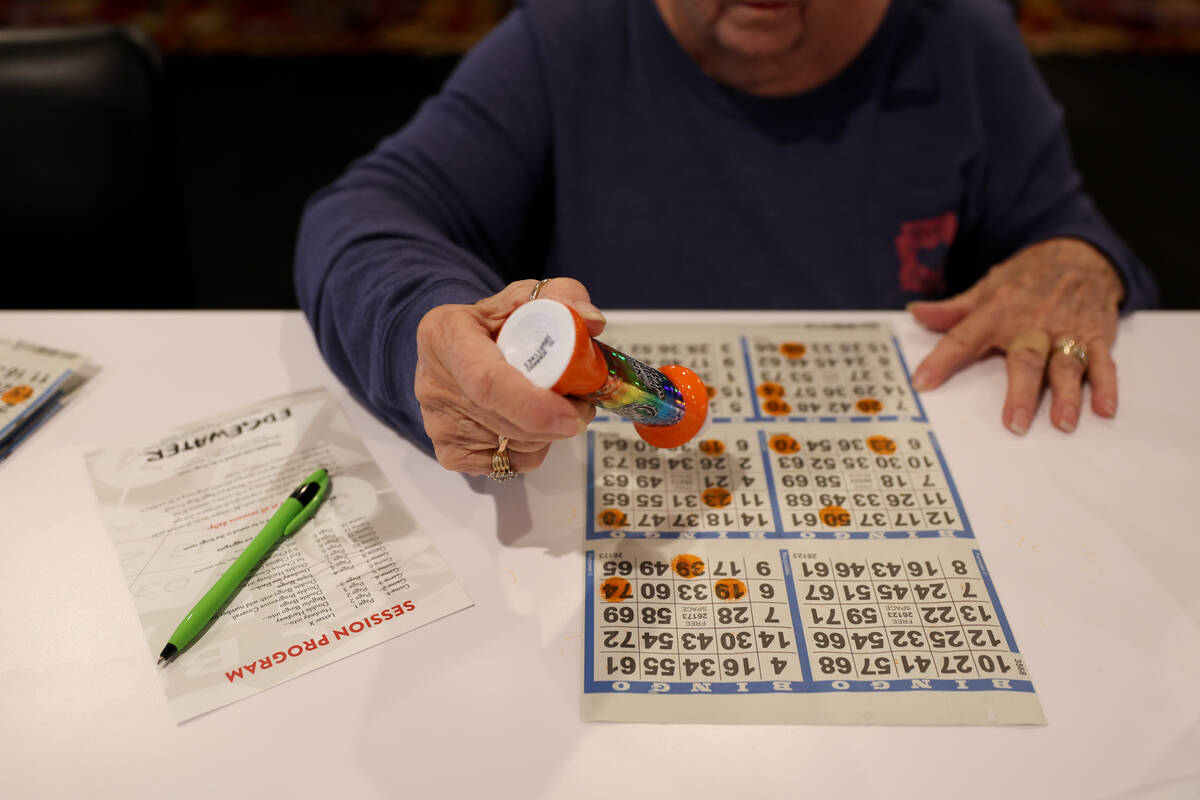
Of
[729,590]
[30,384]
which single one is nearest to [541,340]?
[729,590]

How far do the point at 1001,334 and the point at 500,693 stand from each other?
64 centimetres

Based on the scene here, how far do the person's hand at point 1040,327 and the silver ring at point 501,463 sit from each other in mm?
432

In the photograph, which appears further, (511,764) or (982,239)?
(982,239)

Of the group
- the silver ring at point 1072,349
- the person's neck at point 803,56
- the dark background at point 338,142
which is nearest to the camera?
the silver ring at point 1072,349

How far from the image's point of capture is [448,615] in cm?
61

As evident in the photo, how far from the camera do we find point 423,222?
0.89 m

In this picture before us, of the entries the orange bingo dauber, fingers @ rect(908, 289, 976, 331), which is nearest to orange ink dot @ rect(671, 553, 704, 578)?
the orange bingo dauber

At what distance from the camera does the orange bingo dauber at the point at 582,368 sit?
510 millimetres

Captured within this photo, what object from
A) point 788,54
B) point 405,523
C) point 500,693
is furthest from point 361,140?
point 500,693

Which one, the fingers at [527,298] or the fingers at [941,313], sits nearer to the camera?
the fingers at [527,298]

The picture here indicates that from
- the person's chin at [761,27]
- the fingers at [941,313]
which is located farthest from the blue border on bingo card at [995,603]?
the person's chin at [761,27]

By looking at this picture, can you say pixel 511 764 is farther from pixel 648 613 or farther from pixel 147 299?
pixel 147 299

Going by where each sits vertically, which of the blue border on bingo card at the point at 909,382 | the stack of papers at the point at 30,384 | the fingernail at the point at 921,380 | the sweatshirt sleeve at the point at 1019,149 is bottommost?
the stack of papers at the point at 30,384

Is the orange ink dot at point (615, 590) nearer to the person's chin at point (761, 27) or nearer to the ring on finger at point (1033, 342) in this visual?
the ring on finger at point (1033, 342)
